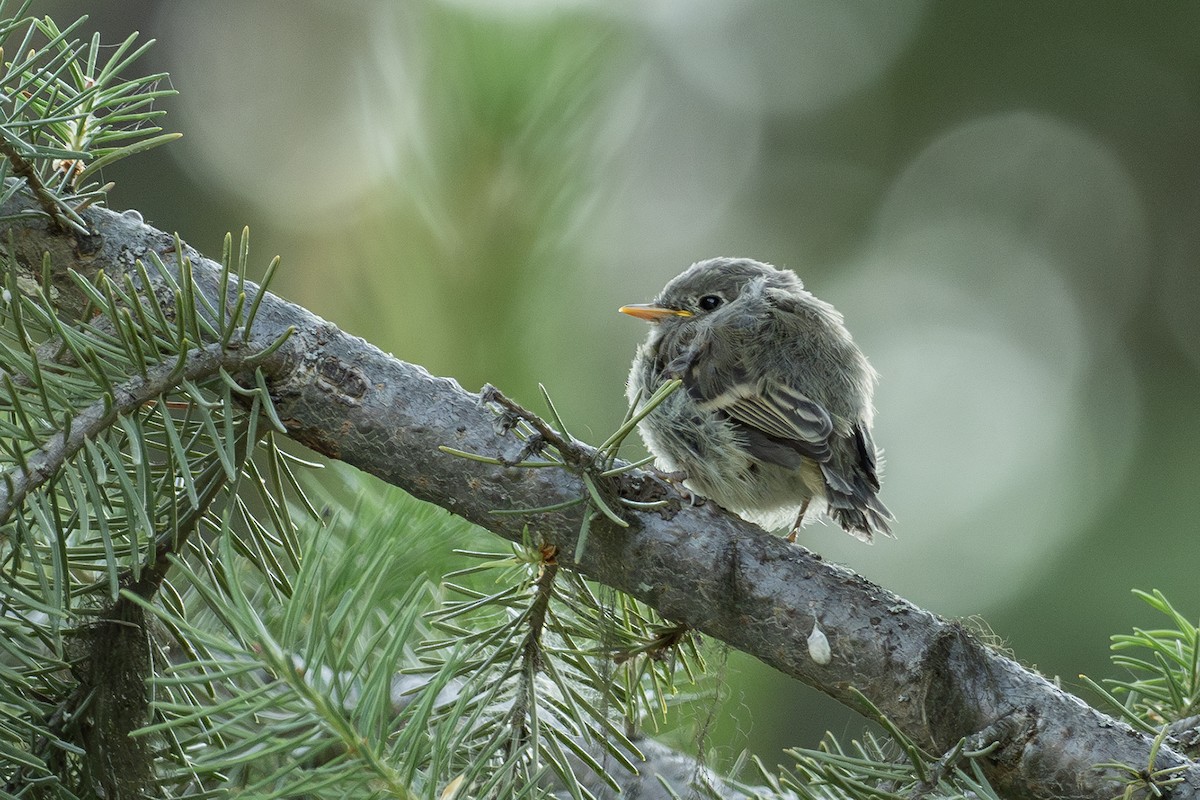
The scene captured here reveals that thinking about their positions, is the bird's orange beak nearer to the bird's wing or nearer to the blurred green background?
the blurred green background

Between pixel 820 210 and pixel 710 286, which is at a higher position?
pixel 820 210

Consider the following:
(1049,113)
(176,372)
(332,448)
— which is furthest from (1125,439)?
(176,372)

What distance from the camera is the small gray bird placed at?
2088mm

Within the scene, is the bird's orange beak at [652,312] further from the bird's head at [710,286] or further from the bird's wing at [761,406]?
the bird's wing at [761,406]

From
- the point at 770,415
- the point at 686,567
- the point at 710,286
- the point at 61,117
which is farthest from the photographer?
the point at 710,286

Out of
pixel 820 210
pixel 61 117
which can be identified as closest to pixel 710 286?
pixel 61 117

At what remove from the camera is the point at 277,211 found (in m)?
3.22

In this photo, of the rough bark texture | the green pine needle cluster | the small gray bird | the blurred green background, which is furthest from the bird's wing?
the green pine needle cluster

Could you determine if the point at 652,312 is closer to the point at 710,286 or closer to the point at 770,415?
the point at 710,286

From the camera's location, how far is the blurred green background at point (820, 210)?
166 centimetres

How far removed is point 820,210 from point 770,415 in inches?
117

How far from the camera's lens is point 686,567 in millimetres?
1334

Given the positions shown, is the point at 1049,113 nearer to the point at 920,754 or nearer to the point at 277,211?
Result: the point at 277,211

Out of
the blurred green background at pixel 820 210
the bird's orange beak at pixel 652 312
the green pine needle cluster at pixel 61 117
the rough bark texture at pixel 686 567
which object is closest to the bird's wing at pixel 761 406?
the blurred green background at pixel 820 210
